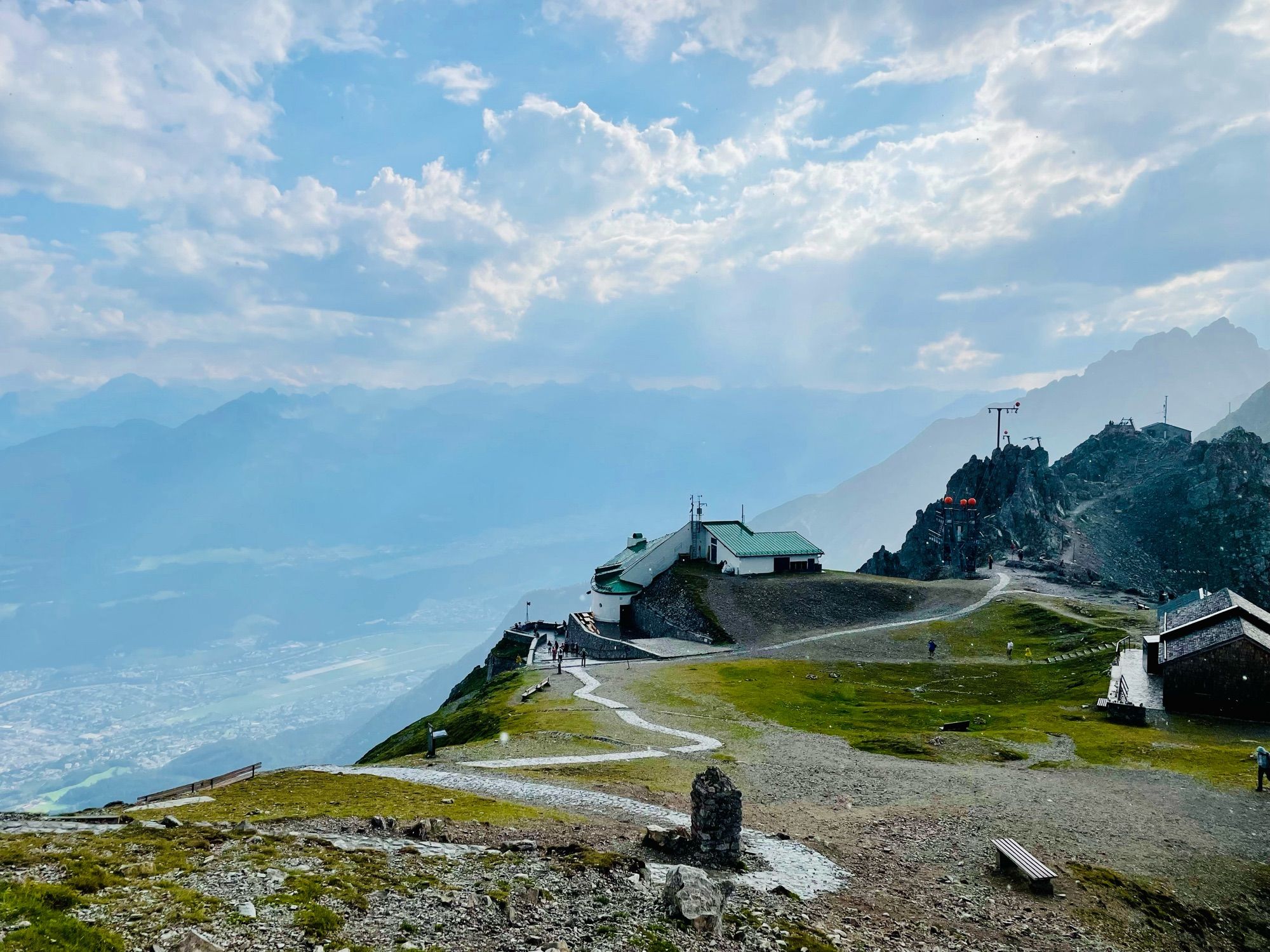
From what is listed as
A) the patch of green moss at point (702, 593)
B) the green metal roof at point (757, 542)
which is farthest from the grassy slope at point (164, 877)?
the green metal roof at point (757, 542)

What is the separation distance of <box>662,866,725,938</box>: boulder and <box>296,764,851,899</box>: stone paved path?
2736 millimetres

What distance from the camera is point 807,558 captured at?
4203 inches

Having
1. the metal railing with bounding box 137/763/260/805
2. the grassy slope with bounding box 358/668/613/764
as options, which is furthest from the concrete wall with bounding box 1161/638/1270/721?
the metal railing with bounding box 137/763/260/805

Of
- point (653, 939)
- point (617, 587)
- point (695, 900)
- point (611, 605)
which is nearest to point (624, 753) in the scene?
point (695, 900)

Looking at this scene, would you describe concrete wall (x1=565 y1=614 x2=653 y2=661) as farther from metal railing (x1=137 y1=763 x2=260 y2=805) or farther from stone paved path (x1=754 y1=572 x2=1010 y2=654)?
metal railing (x1=137 y1=763 x2=260 y2=805)

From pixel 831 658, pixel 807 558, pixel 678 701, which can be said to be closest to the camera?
pixel 678 701

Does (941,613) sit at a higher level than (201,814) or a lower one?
higher

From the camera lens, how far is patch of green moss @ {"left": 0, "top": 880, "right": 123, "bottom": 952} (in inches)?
487

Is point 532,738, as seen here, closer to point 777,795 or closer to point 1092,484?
point 777,795

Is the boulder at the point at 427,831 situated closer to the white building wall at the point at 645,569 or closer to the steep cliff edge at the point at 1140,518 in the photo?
the white building wall at the point at 645,569

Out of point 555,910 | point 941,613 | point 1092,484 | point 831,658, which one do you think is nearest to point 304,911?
point 555,910

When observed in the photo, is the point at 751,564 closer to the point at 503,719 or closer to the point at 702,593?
the point at 702,593

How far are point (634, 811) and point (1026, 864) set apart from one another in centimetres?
1371

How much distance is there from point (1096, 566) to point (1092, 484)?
5243 centimetres
